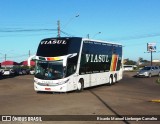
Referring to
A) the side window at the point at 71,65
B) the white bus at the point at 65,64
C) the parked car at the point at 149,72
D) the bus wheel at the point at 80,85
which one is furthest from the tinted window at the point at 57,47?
the parked car at the point at 149,72

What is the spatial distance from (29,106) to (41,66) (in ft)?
24.0

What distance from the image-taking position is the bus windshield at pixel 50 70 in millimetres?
24031

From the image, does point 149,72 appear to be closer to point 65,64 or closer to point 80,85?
point 80,85

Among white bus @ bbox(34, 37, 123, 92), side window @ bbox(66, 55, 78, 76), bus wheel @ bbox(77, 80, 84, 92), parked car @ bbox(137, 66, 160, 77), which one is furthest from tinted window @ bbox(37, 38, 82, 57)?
parked car @ bbox(137, 66, 160, 77)

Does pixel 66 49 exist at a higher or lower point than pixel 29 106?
higher

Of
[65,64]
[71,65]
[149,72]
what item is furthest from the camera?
[149,72]

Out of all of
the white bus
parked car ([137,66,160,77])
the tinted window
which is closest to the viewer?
the white bus

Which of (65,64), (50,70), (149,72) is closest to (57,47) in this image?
(65,64)

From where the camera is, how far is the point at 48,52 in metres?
24.7

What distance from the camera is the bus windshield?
946 inches

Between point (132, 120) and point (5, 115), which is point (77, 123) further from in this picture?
point (5, 115)

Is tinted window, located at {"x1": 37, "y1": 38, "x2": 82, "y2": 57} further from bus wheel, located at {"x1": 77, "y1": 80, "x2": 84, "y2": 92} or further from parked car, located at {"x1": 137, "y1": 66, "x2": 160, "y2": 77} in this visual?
parked car, located at {"x1": 137, "y1": 66, "x2": 160, "y2": 77}

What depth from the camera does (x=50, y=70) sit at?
24281 mm

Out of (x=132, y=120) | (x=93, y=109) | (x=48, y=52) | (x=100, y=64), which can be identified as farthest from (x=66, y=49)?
(x=132, y=120)
